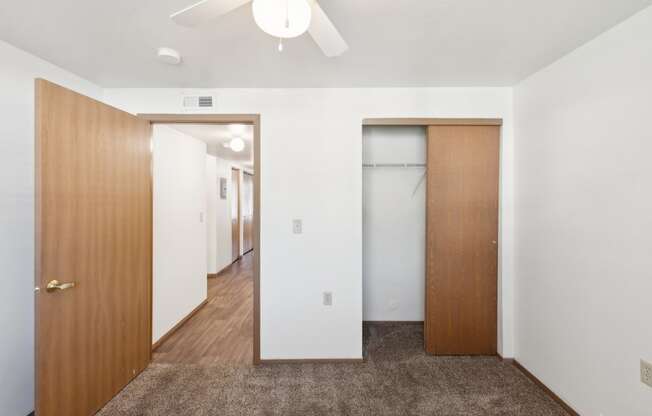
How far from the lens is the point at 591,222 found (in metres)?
1.60

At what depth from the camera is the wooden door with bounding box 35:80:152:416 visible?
4.69ft

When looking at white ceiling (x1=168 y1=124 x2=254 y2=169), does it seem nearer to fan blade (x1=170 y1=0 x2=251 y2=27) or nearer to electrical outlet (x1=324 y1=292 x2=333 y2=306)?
fan blade (x1=170 y1=0 x2=251 y2=27)

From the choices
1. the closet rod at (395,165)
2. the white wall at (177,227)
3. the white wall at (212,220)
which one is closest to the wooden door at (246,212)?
the white wall at (212,220)

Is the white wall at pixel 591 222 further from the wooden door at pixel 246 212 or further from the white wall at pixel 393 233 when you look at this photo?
the wooden door at pixel 246 212

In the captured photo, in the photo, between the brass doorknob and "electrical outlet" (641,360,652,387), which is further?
the brass doorknob

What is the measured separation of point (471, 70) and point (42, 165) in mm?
2754

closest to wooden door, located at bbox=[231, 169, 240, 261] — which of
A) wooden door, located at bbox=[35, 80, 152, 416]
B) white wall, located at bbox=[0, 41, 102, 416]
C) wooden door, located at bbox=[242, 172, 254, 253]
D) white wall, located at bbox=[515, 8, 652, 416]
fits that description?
wooden door, located at bbox=[242, 172, 254, 253]

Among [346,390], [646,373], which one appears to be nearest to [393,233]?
[346,390]

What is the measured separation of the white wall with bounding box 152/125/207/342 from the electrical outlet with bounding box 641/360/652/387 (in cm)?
346

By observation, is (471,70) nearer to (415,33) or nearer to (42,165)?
(415,33)

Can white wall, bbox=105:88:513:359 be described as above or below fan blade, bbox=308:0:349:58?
below

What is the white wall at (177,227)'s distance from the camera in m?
2.66

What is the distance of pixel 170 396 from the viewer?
6.23 feet

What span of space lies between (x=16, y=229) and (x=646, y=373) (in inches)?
141
